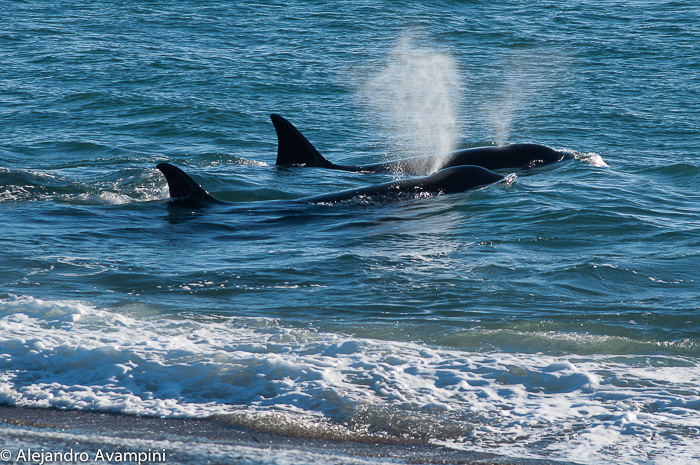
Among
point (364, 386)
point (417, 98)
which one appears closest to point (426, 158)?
point (417, 98)

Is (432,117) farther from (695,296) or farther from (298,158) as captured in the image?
(695,296)

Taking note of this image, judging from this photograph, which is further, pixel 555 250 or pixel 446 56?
pixel 446 56

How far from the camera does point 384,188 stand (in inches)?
507

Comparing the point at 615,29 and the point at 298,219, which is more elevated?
the point at 615,29

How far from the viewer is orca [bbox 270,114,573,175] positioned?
15734 millimetres

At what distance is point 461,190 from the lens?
520 inches

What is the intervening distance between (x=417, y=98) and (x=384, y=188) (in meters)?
12.2

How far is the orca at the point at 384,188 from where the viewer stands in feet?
40.1

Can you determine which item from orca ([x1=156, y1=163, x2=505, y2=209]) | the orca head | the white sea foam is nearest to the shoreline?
the white sea foam

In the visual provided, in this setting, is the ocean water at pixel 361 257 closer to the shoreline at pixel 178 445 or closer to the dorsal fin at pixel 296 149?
the shoreline at pixel 178 445

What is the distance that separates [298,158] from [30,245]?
7.11 m

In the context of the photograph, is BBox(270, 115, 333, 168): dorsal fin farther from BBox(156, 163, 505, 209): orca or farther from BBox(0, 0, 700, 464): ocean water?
BBox(156, 163, 505, 209): orca

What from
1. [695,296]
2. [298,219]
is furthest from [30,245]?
[695,296]

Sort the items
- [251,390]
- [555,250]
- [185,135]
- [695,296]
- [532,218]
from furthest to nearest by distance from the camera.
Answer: [185,135] < [532,218] < [555,250] < [695,296] < [251,390]
